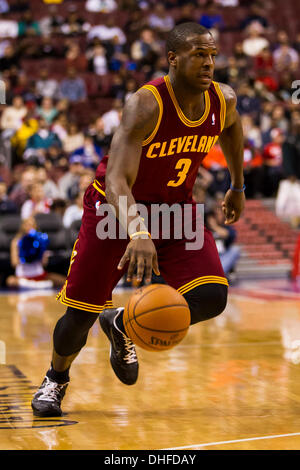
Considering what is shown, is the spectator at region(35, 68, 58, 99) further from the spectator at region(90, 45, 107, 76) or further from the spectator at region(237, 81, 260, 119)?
the spectator at region(237, 81, 260, 119)

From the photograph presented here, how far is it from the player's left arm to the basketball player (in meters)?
0.01

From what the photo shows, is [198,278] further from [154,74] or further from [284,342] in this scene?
[154,74]

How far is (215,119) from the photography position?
3.89 meters

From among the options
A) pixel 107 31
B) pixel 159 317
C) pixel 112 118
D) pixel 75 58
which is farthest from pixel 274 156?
pixel 159 317

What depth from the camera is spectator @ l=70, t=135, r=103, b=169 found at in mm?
12008

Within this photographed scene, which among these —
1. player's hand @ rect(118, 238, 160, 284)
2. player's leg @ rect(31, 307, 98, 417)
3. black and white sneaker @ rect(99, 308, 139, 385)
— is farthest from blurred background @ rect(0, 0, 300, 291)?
player's hand @ rect(118, 238, 160, 284)

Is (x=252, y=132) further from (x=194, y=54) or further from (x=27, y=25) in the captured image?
(x=194, y=54)

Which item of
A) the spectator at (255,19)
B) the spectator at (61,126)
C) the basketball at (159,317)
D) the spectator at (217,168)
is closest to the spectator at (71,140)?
the spectator at (61,126)

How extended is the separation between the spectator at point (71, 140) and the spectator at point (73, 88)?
1.39 m

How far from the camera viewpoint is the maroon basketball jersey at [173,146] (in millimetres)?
3697

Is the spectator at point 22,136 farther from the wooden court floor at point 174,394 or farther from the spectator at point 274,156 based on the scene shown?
the wooden court floor at point 174,394
